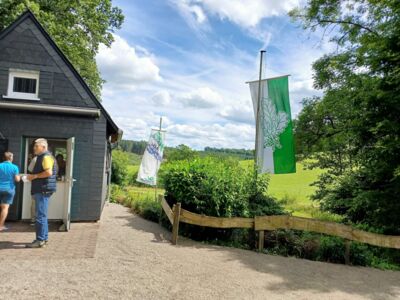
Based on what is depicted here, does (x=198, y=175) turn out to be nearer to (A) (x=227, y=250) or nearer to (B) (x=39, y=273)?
(A) (x=227, y=250)

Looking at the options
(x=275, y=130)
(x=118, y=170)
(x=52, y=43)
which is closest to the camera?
(x=275, y=130)

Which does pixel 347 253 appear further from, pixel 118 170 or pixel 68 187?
pixel 118 170

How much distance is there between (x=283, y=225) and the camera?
7.88 meters

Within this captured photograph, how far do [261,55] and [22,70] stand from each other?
21.9ft

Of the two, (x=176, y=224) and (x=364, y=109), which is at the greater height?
(x=364, y=109)

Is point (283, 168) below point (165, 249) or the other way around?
the other way around

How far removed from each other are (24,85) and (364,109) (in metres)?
9.86

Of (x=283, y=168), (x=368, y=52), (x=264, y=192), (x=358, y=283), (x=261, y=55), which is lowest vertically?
(x=358, y=283)

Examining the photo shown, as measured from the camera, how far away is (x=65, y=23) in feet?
61.1

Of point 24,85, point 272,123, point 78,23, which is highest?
point 78,23

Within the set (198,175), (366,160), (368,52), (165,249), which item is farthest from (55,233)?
(368,52)

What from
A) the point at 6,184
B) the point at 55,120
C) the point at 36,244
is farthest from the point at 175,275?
the point at 55,120

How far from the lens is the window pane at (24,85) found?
9.27m

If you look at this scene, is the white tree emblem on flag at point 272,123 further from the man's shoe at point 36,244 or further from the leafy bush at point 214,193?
the man's shoe at point 36,244
